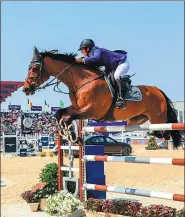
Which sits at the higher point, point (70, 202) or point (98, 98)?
point (98, 98)

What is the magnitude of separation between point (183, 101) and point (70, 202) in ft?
146

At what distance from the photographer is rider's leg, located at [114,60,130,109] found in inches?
195

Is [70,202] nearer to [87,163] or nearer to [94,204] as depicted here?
[94,204]

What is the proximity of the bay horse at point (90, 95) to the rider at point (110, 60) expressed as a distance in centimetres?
11

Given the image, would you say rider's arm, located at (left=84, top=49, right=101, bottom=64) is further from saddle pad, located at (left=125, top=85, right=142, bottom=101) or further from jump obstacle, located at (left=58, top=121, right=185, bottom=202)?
jump obstacle, located at (left=58, top=121, right=185, bottom=202)

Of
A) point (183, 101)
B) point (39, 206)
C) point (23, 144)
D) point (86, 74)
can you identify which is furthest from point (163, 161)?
point (183, 101)

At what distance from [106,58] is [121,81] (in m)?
0.35

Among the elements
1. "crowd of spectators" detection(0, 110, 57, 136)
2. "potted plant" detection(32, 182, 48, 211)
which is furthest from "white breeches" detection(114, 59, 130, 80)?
"crowd of spectators" detection(0, 110, 57, 136)

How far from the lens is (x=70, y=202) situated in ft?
19.2

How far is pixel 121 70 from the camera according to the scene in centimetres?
510

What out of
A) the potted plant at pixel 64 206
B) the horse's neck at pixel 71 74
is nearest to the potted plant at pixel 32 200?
the potted plant at pixel 64 206

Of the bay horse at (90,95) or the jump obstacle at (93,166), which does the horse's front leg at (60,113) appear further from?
the jump obstacle at (93,166)

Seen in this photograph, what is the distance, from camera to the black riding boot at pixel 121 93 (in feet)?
16.3

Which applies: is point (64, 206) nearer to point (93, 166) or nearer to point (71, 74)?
point (93, 166)
